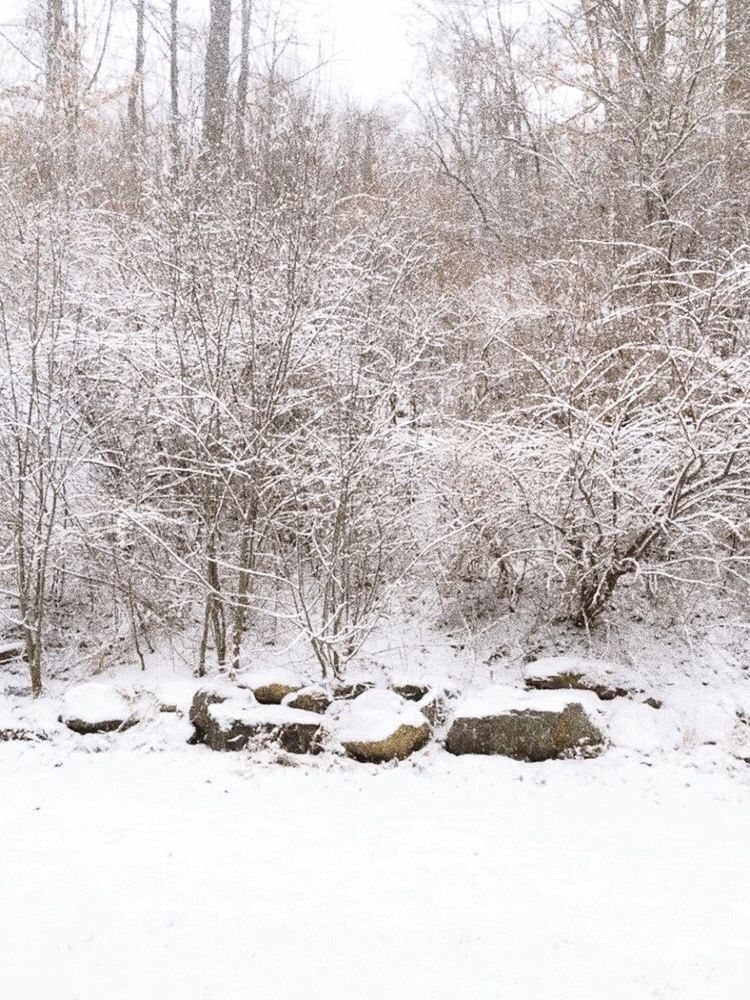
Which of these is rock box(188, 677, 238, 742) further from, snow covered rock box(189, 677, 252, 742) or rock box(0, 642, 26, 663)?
rock box(0, 642, 26, 663)

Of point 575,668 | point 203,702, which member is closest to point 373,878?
point 203,702

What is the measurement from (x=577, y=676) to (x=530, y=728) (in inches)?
42.6

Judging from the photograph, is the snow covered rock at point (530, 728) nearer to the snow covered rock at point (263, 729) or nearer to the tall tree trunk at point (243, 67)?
the snow covered rock at point (263, 729)

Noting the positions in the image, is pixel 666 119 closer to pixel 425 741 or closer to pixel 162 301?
pixel 162 301

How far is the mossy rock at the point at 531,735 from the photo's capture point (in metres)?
6.62

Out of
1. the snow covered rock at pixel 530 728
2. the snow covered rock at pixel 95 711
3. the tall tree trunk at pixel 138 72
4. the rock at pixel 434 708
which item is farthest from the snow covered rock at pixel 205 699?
the tall tree trunk at pixel 138 72

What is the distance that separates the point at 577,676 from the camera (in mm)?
7559

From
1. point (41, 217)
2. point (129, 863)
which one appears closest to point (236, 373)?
point (41, 217)

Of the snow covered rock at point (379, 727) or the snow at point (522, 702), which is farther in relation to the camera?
the snow at point (522, 702)

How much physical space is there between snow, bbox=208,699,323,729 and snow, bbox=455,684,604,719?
1259mm

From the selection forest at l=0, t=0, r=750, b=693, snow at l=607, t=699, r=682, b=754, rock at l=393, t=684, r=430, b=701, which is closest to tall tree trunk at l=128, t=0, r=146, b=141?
forest at l=0, t=0, r=750, b=693

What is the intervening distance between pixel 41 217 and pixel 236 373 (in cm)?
245

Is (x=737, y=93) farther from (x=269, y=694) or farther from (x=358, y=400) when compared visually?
(x=269, y=694)

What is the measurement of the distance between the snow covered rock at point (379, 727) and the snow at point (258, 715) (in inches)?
10.5
